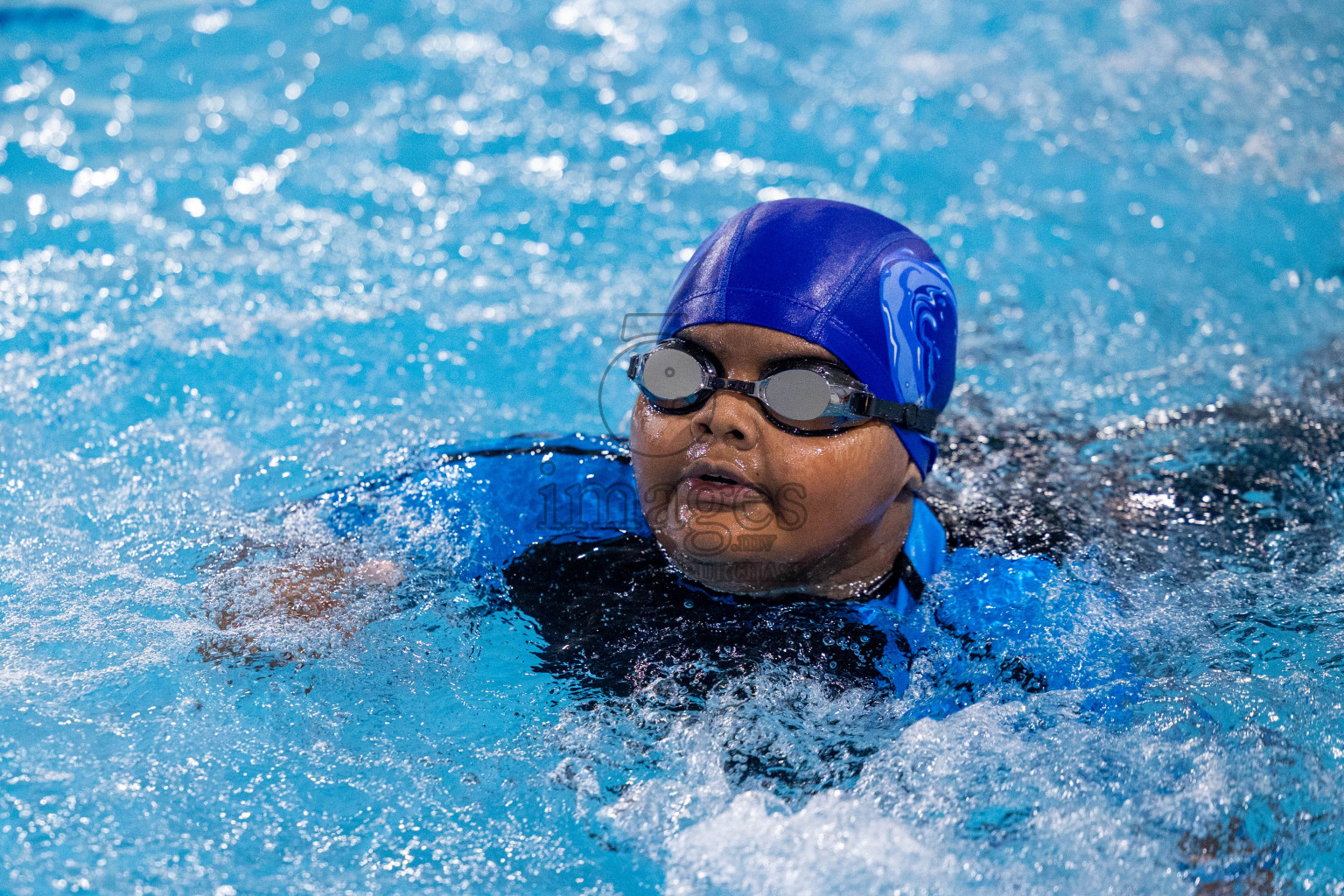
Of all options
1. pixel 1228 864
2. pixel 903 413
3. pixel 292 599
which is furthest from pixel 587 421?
pixel 1228 864

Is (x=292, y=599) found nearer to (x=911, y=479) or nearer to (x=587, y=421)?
(x=911, y=479)

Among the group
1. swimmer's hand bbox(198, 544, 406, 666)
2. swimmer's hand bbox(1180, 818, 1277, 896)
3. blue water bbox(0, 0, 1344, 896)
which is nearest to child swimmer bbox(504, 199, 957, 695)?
blue water bbox(0, 0, 1344, 896)

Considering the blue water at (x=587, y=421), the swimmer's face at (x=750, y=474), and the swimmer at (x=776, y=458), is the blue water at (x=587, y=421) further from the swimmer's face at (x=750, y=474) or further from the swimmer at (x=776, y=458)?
the swimmer's face at (x=750, y=474)

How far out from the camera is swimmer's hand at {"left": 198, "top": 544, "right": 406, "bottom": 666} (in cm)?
304

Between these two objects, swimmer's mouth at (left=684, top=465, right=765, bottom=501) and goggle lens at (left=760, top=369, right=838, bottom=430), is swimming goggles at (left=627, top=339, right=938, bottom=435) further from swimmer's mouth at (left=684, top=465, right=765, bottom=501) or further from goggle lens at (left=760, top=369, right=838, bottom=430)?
swimmer's mouth at (left=684, top=465, right=765, bottom=501)

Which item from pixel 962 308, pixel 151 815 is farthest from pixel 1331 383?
pixel 151 815

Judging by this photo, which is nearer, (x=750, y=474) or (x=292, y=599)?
(x=750, y=474)

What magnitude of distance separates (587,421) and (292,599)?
2065mm

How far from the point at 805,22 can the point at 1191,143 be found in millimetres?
3233

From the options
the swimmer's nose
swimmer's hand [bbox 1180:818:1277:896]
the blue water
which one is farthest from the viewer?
the swimmer's nose

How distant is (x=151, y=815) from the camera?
256cm

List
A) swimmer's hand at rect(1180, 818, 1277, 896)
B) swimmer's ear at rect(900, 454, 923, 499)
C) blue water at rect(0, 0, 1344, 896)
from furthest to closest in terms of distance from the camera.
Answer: swimmer's ear at rect(900, 454, 923, 499) < blue water at rect(0, 0, 1344, 896) < swimmer's hand at rect(1180, 818, 1277, 896)

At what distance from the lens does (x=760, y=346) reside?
2887mm

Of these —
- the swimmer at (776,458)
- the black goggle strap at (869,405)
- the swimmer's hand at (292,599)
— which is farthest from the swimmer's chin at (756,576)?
the swimmer's hand at (292,599)
